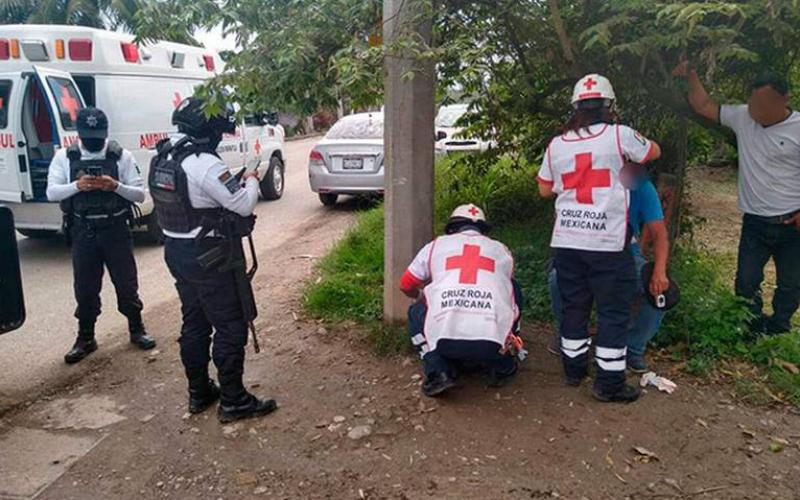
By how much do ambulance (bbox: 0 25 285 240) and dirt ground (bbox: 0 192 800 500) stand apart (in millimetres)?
2844

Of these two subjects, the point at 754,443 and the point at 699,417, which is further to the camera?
the point at 699,417

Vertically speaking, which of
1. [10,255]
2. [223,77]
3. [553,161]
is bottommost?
[10,255]

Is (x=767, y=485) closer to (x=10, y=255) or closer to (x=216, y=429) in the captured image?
(x=216, y=429)

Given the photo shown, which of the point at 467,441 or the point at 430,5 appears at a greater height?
the point at 430,5

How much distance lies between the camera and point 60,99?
23.1ft

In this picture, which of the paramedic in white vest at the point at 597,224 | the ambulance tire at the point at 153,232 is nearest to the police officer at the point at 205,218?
the paramedic in white vest at the point at 597,224

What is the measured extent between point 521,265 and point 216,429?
2881 mm

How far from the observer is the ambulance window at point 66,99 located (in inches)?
276

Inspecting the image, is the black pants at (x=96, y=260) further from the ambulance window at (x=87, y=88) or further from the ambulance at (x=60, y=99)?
the ambulance window at (x=87, y=88)

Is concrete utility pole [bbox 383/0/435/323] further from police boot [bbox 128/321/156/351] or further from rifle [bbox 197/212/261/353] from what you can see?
police boot [bbox 128/321/156/351]

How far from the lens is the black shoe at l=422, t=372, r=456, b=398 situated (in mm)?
3768

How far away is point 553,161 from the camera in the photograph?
3.68 meters

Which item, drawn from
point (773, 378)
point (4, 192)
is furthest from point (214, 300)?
point (4, 192)

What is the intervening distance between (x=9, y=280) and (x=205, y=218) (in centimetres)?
112
